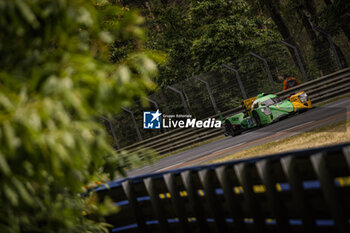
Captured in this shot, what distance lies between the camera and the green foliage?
2246mm

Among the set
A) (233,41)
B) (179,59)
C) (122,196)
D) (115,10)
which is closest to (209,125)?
(233,41)

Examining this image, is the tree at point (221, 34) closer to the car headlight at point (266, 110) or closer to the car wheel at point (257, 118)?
the car wheel at point (257, 118)

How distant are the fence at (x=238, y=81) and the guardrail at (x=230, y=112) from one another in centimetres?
39

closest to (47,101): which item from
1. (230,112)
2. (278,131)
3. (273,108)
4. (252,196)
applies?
(252,196)

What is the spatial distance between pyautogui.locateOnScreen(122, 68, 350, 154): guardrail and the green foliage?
48.4ft

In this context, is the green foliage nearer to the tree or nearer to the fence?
the fence

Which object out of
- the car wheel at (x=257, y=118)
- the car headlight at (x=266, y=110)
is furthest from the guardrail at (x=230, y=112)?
the car headlight at (x=266, y=110)

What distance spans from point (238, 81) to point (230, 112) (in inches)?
74.3

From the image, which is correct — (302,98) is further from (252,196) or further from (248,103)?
(252,196)

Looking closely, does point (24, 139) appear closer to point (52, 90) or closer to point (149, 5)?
point (52, 90)

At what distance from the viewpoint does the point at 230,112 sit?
2005cm

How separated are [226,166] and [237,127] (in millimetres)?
13731

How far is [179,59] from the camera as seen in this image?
31.5m

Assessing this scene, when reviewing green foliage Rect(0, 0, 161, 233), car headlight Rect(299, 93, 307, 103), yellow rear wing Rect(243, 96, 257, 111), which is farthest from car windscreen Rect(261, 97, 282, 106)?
green foliage Rect(0, 0, 161, 233)
